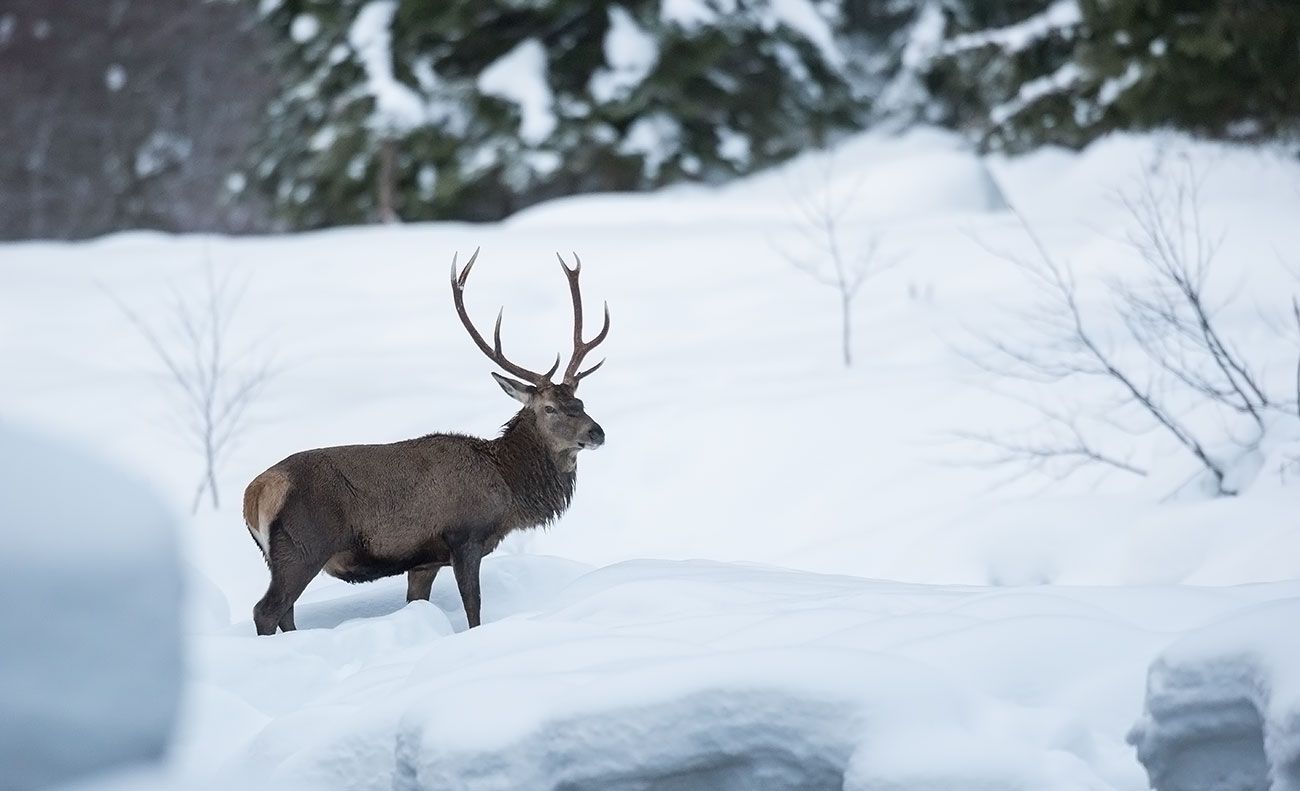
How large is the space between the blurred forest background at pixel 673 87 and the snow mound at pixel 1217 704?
11567mm

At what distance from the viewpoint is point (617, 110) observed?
17.0m

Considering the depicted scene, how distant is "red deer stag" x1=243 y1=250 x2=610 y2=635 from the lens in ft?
18.6

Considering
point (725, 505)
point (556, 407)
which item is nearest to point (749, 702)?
point (556, 407)

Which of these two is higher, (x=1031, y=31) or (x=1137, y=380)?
(x=1031, y=31)

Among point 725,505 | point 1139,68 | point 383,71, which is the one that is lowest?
point 725,505

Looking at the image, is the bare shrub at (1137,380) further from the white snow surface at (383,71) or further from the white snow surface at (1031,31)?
the white snow surface at (383,71)

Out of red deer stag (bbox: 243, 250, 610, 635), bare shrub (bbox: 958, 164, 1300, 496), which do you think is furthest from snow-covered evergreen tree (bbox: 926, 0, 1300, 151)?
red deer stag (bbox: 243, 250, 610, 635)

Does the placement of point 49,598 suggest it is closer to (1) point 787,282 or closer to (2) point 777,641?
(2) point 777,641

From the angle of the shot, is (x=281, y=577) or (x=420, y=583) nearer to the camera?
(x=281, y=577)

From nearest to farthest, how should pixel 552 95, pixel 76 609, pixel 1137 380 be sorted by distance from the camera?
pixel 76 609
pixel 1137 380
pixel 552 95

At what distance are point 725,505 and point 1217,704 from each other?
20.3ft

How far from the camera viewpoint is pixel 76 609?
145 inches

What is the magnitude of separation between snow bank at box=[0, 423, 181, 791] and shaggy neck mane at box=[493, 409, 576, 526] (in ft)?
7.87

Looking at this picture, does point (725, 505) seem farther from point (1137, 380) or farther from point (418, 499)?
point (418, 499)
